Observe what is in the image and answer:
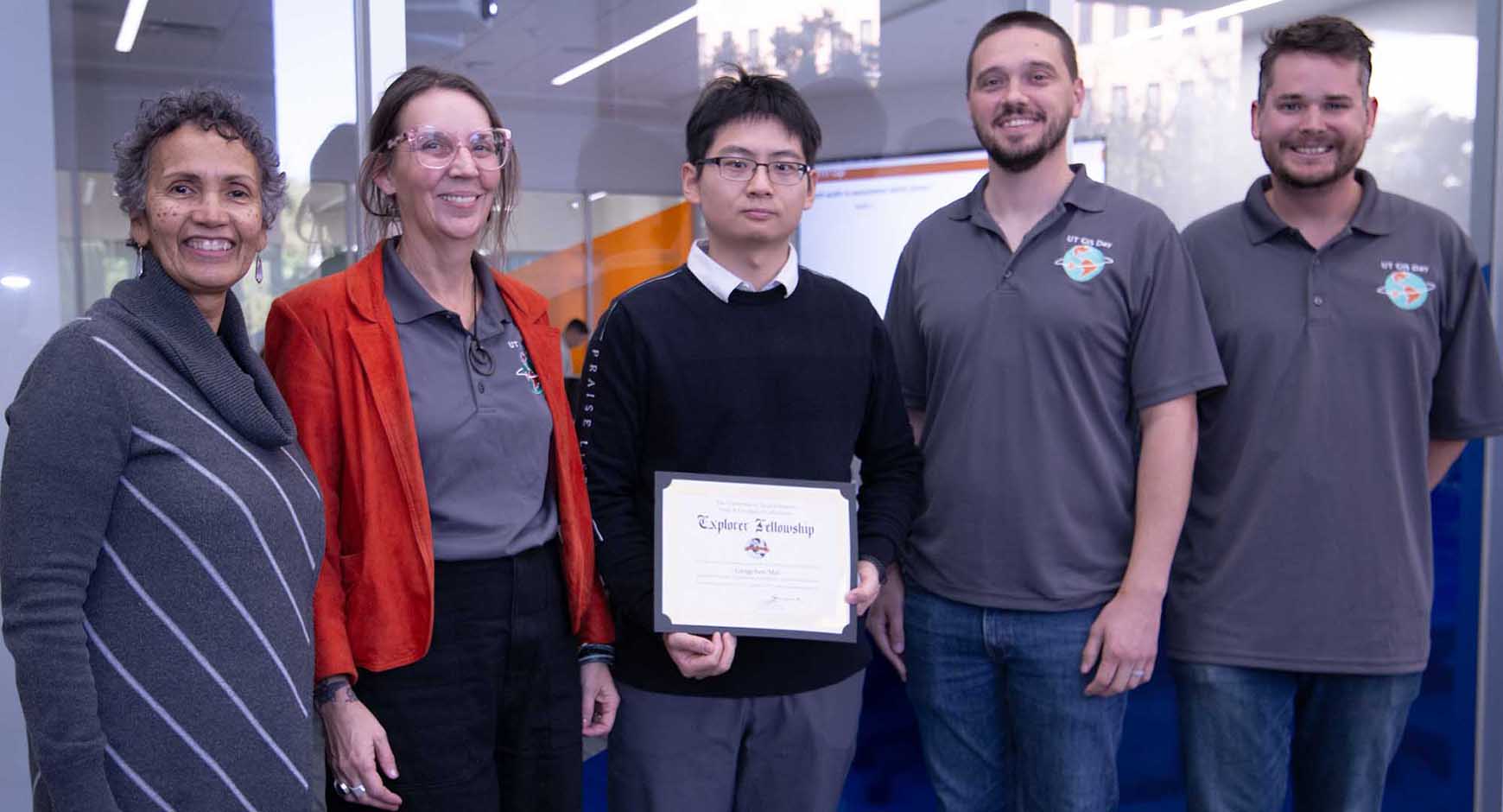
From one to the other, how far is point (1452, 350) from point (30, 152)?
10.7ft

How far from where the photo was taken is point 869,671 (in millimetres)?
3182

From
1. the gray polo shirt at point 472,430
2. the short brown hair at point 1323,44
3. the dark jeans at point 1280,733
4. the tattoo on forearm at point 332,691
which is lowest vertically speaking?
the dark jeans at point 1280,733

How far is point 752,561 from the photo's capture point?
2172 millimetres

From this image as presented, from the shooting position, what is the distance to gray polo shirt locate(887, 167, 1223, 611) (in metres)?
2.40

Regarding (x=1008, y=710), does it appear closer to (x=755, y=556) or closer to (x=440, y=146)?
(x=755, y=556)

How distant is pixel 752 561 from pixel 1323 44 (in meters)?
1.65

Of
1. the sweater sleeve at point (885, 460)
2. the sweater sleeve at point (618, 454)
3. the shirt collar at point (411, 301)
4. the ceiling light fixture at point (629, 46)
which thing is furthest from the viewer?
the ceiling light fixture at point (629, 46)

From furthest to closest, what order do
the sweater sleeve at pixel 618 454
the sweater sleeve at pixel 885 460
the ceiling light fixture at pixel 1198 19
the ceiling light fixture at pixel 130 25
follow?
the ceiling light fixture at pixel 1198 19
the ceiling light fixture at pixel 130 25
the sweater sleeve at pixel 885 460
the sweater sleeve at pixel 618 454

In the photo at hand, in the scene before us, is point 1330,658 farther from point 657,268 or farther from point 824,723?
point 657,268

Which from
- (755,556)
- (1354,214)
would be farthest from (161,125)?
(1354,214)

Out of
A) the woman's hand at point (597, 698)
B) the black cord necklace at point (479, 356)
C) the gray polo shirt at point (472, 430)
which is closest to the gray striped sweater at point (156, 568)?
the gray polo shirt at point (472, 430)

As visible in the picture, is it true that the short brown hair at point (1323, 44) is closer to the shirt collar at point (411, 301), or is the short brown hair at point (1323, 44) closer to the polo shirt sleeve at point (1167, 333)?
the polo shirt sleeve at point (1167, 333)

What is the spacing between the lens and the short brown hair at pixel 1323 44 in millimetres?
2586

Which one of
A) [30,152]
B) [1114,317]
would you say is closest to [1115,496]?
[1114,317]
